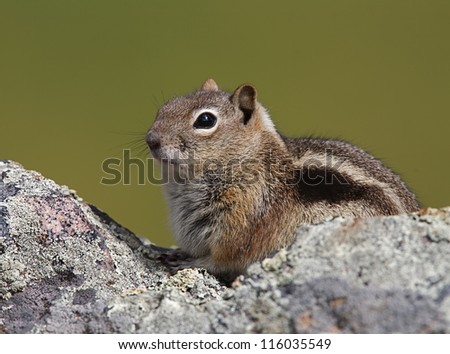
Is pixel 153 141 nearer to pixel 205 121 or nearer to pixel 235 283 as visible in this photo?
pixel 205 121

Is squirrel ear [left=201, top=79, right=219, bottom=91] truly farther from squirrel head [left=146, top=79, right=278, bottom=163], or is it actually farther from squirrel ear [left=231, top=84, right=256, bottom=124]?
squirrel ear [left=231, top=84, right=256, bottom=124]

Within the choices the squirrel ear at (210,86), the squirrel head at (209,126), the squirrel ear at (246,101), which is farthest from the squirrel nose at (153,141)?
the squirrel ear at (210,86)

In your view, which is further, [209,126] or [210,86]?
[210,86]

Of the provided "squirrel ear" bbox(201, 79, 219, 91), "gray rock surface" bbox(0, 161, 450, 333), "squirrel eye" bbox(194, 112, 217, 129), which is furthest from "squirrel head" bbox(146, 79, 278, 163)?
"gray rock surface" bbox(0, 161, 450, 333)

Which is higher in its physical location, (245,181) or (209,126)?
(209,126)

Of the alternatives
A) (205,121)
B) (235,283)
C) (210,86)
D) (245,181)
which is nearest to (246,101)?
(205,121)

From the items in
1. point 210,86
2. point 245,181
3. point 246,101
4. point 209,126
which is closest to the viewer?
point 245,181

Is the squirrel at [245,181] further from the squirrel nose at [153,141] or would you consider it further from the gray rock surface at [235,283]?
the gray rock surface at [235,283]
